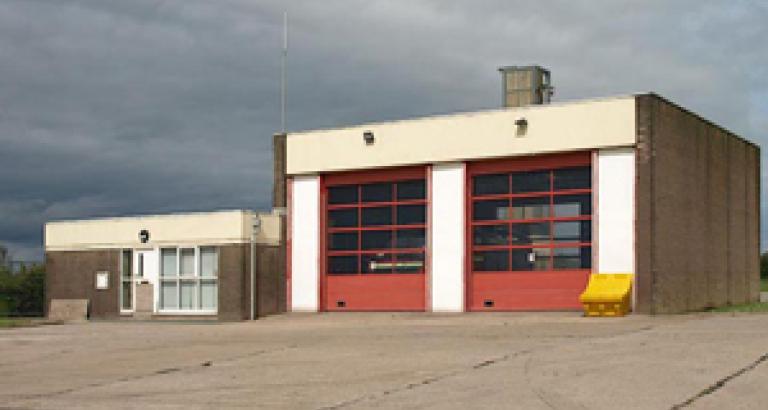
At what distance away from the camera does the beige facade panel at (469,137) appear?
99.6 ft

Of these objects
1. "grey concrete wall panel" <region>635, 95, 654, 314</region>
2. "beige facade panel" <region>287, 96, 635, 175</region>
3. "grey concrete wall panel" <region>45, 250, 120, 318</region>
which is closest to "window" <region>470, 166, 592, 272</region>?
"beige facade panel" <region>287, 96, 635, 175</region>

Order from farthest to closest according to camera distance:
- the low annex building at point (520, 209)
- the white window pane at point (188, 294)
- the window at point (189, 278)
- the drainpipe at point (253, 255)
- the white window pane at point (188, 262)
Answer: the white window pane at point (188, 262)
the white window pane at point (188, 294)
the window at point (189, 278)
the drainpipe at point (253, 255)
the low annex building at point (520, 209)

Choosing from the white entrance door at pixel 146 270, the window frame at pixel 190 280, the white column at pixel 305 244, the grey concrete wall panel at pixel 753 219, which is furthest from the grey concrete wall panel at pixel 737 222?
the white entrance door at pixel 146 270

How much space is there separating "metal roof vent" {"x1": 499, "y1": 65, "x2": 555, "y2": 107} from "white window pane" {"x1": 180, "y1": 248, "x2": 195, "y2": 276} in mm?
13164

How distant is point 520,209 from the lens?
32.1m

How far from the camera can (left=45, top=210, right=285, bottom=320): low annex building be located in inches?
1384

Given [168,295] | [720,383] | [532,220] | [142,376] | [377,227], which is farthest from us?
[168,295]

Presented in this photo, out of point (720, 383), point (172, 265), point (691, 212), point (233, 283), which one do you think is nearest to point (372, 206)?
point (233, 283)

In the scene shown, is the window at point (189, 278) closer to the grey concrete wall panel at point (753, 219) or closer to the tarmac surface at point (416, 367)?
the tarmac surface at point (416, 367)

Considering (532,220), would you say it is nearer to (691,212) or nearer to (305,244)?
(691,212)

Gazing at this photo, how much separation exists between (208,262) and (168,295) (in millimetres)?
2237

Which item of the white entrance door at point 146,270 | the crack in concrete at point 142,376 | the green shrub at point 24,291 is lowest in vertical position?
the green shrub at point 24,291

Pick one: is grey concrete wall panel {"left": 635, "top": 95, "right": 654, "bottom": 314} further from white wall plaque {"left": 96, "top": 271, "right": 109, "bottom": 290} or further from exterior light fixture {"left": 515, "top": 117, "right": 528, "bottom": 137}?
white wall plaque {"left": 96, "top": 271, "right": 109, "bottom": 290}

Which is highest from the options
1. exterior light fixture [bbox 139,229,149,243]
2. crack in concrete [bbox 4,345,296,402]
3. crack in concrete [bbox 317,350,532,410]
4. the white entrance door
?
exterior light fixture [bbox 139,229,149,243]
